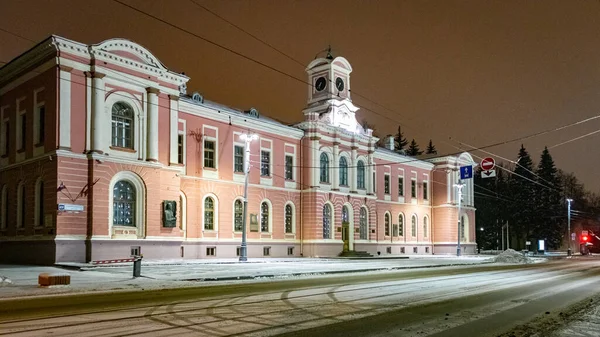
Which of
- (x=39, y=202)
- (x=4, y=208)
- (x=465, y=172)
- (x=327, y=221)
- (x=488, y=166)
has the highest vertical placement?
(x=465, y=172)

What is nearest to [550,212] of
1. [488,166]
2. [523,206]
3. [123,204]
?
[523,206]

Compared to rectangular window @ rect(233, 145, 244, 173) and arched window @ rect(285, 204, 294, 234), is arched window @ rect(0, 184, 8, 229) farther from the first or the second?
arched window @ rect(285, 204, 294, 234)

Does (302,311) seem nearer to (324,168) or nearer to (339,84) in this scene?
(324,168)

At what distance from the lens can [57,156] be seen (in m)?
29.5

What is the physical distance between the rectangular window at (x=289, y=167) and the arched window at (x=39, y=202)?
2013 centimetres

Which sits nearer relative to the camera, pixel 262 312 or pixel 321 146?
pixel 262 312

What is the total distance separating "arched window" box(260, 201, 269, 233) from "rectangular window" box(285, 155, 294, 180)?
3.41 metres

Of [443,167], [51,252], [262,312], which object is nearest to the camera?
[262,312]

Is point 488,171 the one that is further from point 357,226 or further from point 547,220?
point 547,220

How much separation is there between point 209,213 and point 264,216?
18.9ft

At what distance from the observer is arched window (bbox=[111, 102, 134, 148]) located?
3247cm

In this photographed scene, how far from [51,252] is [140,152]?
7.59 meters

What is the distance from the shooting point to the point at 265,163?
44562 millimetres

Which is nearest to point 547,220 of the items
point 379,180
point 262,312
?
point 379,180
